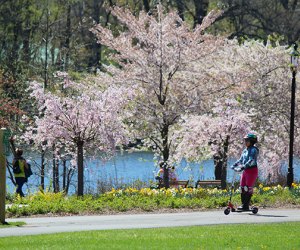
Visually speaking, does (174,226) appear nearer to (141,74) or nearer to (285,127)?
(141,74)

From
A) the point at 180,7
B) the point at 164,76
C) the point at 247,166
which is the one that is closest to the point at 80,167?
the point at 164,76

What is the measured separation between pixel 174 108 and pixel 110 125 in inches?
140

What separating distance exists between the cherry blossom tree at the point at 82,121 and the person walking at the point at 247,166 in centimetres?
717

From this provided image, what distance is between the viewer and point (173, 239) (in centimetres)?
1419

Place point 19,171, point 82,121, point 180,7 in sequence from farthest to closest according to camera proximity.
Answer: point 180,7 < point 82,121 < point 19,171

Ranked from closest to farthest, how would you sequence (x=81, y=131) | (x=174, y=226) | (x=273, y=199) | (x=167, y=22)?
(x=174, y=226)
(x=273, y=199)
(x=81, y=131)
(x=167, y=22)

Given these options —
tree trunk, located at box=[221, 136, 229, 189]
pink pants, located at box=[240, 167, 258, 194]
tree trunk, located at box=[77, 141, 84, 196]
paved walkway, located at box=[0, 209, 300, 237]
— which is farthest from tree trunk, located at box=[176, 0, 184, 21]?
paved walkway, located at box=[0, 209, 300, 237]

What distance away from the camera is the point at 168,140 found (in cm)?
2998

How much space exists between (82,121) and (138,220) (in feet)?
27.8

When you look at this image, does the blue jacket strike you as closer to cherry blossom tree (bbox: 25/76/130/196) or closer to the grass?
the grass

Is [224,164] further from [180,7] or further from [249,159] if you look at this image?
[180,7]

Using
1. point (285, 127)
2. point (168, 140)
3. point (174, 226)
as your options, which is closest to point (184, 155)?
point (168, 140)

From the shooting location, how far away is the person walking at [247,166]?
19516mm

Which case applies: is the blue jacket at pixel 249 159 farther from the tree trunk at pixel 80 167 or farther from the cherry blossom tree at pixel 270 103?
the cherry blossom tree at pixel 270 103
